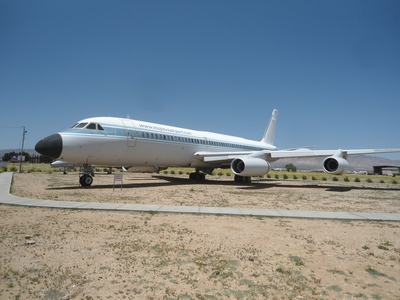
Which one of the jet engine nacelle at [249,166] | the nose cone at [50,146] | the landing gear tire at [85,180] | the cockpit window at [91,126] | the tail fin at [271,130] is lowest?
the landing gear tire at [85,180]

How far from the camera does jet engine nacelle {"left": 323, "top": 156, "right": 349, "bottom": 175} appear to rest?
18.9 metres

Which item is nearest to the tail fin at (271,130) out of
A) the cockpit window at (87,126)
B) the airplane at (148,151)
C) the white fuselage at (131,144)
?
the airplane at (148,151)

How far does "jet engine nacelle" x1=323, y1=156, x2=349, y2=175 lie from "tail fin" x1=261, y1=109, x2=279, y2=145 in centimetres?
1826

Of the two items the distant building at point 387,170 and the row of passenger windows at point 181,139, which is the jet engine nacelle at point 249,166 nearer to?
the row of passenger windows at point 181,139

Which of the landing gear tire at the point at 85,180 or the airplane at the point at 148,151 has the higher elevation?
the airplane at the point at 148,151

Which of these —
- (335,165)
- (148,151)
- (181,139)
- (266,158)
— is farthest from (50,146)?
(335,165)

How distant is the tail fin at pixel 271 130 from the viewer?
124ft

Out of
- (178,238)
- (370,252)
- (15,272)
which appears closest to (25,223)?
(15,272)

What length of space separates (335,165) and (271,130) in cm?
1948

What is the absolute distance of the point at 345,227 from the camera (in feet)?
25.9

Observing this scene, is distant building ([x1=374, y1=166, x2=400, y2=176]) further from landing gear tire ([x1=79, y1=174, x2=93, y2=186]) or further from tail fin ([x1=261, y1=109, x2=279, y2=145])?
landing gear tire ([x1=79, y1=174, x2=93, y2=186])

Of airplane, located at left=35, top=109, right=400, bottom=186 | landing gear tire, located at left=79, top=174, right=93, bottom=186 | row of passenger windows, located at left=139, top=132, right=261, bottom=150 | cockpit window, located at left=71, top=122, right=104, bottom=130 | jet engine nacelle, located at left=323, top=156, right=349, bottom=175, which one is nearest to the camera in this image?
airplane, located at left=35, top=109, right=400, bottom=186

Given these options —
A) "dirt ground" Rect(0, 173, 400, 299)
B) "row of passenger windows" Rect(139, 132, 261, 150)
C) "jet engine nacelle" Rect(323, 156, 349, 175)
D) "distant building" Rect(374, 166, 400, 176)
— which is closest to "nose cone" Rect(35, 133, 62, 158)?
"row of passenger windows" Rect(139, 132, 261, 150)

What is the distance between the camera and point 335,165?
1933 cm
